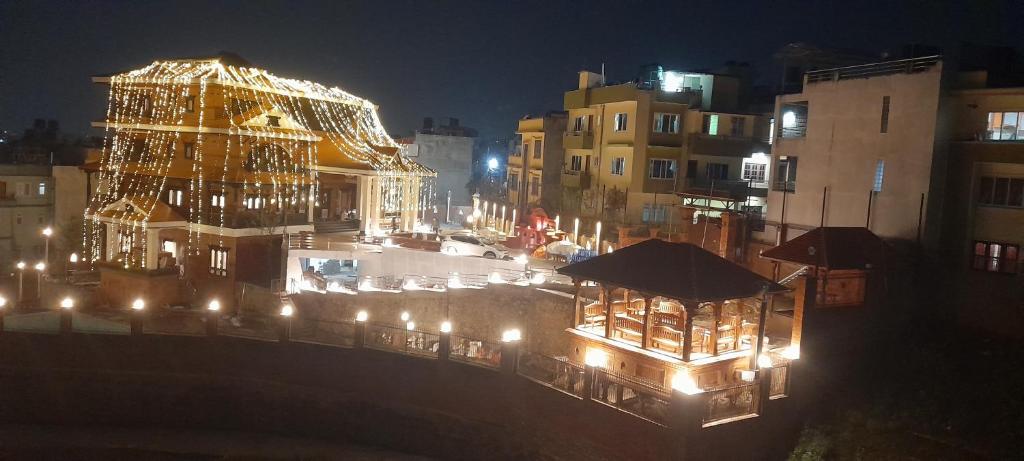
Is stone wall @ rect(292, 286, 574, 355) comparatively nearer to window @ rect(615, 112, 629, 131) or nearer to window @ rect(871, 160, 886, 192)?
window @ rect(871, 160, 886, 192)

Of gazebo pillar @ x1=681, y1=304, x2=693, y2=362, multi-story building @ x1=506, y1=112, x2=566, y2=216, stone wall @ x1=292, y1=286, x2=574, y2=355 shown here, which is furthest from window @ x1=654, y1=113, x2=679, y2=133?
gazebo pillar @ x1=681, y1=304, x2=693, y2=362

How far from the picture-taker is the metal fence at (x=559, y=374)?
61.3 ft

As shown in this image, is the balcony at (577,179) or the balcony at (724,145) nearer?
the balcony at (724,145)

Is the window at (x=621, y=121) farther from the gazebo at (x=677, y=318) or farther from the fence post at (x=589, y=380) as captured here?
the fence post at (x=589, y=380)

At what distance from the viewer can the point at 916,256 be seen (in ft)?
74.3

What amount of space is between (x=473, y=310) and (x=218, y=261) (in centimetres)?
989

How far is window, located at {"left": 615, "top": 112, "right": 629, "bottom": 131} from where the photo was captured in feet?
121

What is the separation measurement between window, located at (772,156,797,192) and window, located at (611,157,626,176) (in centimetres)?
958

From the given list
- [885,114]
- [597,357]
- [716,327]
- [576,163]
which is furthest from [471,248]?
[885,114]

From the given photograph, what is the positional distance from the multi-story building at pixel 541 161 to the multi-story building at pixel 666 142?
4728mm

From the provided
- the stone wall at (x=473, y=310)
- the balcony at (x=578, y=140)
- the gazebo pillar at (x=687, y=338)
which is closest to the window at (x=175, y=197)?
the stone wall at (x=473, y=310)

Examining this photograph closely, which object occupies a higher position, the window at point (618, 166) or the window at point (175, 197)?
the window at point (618, 166)

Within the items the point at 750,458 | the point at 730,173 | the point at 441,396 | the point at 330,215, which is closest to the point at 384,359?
the point at 441,396

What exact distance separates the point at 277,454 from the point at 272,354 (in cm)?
334
